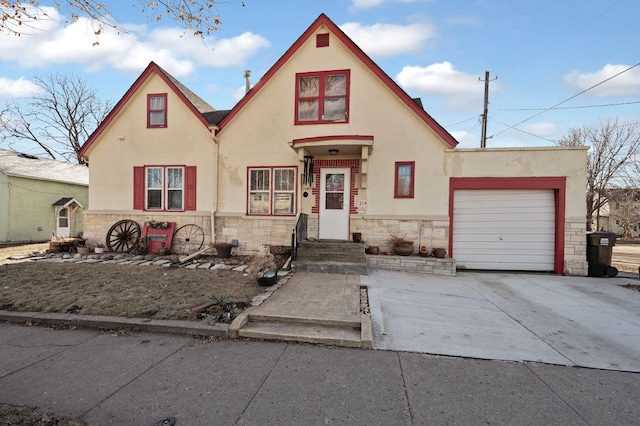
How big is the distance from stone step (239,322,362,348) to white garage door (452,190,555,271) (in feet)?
20.4

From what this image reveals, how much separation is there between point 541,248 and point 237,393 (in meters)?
9.41

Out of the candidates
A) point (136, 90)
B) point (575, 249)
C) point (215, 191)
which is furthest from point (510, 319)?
point (136, 90)

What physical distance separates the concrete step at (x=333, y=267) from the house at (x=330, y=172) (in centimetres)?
168

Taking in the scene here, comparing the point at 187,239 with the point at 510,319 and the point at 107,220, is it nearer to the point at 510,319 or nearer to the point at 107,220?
the point at 107,220

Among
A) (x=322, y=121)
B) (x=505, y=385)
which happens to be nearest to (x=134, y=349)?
(x=505, y=385)

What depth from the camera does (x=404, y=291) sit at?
6.24 metres

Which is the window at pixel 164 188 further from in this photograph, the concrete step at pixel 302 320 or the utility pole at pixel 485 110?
the utility pole at pixel 485 110

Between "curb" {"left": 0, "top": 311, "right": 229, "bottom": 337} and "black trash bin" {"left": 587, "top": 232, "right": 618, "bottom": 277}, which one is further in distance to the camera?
"black trash bin" {"left": 587, "top": 232, "right": 618, "bottom": 277}

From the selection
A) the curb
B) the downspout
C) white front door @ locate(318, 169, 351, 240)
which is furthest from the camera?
the downspout

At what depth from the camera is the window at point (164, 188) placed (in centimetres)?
1038

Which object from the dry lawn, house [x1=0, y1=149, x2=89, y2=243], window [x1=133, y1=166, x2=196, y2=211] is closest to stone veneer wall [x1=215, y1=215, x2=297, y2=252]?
window [x1=133, y1=166, x2=196, y2=211]

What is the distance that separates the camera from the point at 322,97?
9.53m

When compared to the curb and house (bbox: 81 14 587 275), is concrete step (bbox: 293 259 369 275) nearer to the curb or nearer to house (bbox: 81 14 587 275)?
house (bbox: 81 14 587 275)

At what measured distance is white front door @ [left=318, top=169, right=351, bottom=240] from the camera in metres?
9.40
